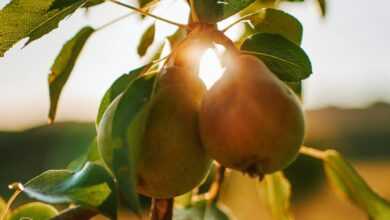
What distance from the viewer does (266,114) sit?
611 mm

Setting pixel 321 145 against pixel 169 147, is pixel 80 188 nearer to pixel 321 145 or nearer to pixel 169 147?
pixel 169 147

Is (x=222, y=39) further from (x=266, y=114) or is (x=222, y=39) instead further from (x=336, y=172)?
(x=336, y=172)

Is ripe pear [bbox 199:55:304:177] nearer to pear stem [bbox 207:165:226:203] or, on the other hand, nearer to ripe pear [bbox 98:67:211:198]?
ripe pear [bbox 98:67:211:198]

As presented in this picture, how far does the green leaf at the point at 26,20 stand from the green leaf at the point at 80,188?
0.49ft

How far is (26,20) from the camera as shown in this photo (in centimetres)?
73

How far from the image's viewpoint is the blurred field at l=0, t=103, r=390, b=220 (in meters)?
11.5

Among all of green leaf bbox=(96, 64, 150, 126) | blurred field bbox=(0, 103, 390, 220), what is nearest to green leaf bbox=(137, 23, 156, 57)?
green leaf bbox=(96, 64, 150, 126)

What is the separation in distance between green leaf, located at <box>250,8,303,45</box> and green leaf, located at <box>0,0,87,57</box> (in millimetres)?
229

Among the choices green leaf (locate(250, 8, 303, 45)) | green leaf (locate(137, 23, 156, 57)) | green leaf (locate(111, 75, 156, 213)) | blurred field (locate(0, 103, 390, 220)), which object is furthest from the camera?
blurred field (locate(0, 103, 390, 220))

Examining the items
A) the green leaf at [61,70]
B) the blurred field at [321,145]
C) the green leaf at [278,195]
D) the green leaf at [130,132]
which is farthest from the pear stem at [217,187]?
the blurred field at [321,145]

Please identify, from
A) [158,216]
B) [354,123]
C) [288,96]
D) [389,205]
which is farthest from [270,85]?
[354,123]

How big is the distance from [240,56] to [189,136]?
0.37ft

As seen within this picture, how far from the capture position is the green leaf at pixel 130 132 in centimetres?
56

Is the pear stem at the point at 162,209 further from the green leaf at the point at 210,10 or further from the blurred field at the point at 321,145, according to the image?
the blurred field at the point at 321,145
